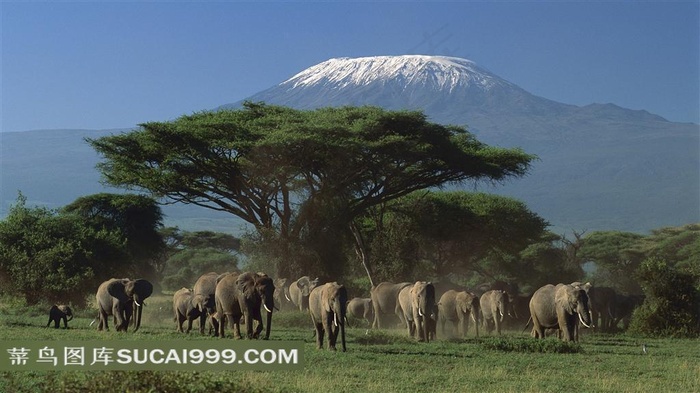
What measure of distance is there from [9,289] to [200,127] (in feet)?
33.0

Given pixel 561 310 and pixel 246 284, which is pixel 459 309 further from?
pixel 246 284

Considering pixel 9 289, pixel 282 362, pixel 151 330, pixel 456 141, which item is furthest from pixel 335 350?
pixel 456 141

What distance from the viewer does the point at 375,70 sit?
163250mm

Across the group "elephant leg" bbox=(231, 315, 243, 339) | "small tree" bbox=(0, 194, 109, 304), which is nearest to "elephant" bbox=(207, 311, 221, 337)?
"elephant leg" bbox=(231, 315, 243, 339)

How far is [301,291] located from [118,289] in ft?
37.5

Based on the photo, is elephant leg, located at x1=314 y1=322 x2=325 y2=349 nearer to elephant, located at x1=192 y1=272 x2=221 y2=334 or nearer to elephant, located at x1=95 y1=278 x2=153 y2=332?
elephant, located at x1=192 y1=272 x2=221 y2=334

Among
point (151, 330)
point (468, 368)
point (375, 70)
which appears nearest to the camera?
point (468, 368)

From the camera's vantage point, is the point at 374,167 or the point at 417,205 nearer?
the point at 374,167

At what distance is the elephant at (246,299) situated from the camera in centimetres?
2289

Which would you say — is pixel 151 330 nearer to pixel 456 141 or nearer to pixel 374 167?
pixel 374 167

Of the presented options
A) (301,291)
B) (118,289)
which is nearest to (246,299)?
(118,289)

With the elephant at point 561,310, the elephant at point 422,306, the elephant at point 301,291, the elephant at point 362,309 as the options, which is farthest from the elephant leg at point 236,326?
the elephant at point 301,291

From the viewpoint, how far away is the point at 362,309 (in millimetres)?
34250

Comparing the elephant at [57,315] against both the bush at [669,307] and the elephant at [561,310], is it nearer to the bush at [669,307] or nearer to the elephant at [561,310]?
the elephant at [561,310]
